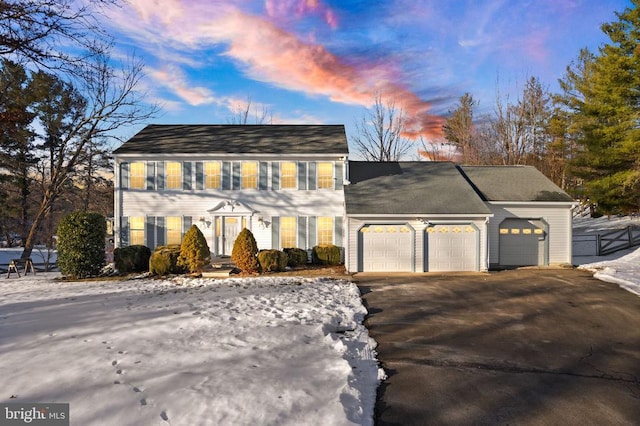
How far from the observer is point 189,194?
16.9 m

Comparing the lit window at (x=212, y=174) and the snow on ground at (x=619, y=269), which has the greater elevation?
the lit window at (x=212, y=174)

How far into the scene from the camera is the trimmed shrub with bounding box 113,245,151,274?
14875 millimetres

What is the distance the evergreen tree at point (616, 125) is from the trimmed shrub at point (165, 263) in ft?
80.7

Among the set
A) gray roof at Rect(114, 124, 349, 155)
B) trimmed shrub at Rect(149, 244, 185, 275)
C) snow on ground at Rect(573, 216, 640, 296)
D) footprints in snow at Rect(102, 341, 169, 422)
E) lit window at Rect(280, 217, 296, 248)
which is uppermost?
gray roof at Rect(114, 124, 349, 155)

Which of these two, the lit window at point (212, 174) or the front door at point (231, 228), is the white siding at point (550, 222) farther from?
the lit window at point (212, 174)

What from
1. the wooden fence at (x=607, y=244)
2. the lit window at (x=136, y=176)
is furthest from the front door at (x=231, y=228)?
the wooden fence at (x=607, y=244)

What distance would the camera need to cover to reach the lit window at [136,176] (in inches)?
665

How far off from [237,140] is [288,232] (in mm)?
5825

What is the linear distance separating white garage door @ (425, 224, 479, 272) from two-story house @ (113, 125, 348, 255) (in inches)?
169

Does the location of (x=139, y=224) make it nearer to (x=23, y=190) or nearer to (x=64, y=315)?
(x=64, y=315)

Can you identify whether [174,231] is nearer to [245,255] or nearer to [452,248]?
[245,255]

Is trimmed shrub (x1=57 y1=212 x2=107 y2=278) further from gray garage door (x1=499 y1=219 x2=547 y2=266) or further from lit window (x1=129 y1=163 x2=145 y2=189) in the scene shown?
gray garage door (x1=499 y1=219 x2=547 y2=266)

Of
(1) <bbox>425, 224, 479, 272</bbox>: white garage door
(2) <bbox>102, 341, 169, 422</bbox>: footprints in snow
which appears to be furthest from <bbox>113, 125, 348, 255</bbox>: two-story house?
(2) <bbox>102, 341, 169, 422</bbox>: footprints in snow

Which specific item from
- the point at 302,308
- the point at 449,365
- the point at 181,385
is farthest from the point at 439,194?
the point at 181,385
